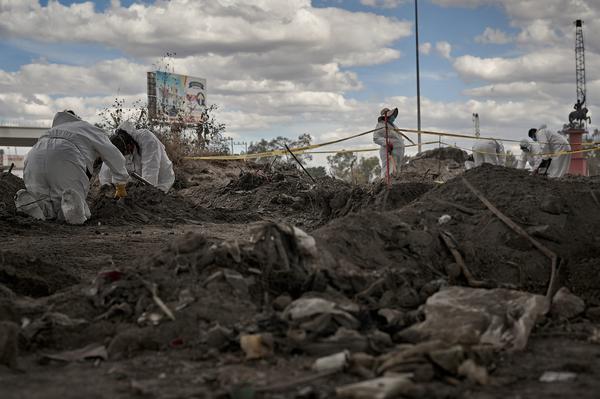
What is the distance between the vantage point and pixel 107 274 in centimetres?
455

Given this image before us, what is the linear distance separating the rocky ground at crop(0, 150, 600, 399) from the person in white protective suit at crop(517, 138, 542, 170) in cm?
1033

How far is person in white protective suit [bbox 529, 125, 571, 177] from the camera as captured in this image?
1670 centimetres

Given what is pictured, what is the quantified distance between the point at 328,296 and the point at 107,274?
1.50 m

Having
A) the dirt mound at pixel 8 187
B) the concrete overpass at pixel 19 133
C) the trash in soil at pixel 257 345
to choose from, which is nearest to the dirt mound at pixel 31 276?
the trash in soil at pixel 257 345

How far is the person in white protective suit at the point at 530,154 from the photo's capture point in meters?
16.8

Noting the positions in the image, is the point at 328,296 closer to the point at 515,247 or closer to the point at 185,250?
the point at 185,250

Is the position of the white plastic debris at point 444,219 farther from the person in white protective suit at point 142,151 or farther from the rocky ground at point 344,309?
the person in white protective suit at point 142,151

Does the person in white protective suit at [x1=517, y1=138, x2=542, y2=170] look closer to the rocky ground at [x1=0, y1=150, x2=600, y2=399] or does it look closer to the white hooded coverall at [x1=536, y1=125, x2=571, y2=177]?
the white hooded coverall at [x1=536, y1=125, x2=571, y2=177]

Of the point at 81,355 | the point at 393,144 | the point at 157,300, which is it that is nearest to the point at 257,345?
the point at 157,300

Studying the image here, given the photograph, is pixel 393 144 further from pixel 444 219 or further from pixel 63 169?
pixel 444 219

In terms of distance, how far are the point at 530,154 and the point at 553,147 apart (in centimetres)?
59

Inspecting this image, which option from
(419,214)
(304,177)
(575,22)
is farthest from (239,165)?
(575,22)

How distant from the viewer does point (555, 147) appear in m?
16.8

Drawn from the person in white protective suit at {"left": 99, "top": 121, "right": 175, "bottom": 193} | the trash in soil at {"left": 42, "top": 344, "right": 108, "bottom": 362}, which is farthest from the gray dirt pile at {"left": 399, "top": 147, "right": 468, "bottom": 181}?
the trash in soil at {"left": 42, "top": 344, "right": 108, "bottom": 362}
